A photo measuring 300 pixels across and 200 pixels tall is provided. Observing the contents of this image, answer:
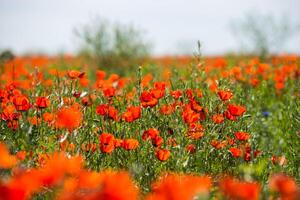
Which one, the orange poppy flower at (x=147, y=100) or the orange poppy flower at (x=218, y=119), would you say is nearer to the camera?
the orange poppy flower at (x=147, y=100)

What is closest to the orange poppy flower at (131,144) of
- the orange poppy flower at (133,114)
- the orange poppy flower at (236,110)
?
the orange poppy flower at (133,114)

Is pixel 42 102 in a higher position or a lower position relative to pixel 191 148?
higher

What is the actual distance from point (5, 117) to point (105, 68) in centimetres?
764

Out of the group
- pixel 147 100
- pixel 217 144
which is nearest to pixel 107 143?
pixel 147 100

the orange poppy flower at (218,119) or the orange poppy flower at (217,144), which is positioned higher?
the orange poppy flower at (218,119)

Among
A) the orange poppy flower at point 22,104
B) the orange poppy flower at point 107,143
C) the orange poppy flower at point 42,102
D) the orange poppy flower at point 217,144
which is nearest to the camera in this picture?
the orange poppy flower at point 107,143

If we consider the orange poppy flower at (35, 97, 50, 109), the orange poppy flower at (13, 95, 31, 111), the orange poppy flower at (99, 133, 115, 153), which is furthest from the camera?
the orange poppy flower at (35, 97, 50, 109)

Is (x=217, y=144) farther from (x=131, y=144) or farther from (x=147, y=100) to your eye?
(x=131, y=144)

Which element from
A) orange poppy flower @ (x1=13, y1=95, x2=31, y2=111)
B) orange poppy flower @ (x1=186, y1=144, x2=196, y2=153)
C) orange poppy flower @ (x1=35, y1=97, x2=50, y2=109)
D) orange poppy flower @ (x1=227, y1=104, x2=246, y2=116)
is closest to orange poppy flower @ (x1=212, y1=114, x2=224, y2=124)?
orange poppy flower @ (x1=227, y1=104, x2=246, y2=116)

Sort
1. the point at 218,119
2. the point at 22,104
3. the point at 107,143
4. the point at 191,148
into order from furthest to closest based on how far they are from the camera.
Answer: the point at 218,119 < the point at 191,148 < the point at 22,104 < the point at 107,143

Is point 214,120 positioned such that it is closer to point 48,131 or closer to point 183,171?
point 183,171

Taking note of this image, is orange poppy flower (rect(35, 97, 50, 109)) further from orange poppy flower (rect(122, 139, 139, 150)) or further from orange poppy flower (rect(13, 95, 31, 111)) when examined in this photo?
orange poppy flower (rect(122, 139, 139, 150))

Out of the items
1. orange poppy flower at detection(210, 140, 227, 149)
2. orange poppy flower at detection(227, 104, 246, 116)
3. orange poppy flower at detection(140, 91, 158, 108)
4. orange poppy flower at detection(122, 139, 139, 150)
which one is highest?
orange poppy flower at detection(140, 91, 158, 108)

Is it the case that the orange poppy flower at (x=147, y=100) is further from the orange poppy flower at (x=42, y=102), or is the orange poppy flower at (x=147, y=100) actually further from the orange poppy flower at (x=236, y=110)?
the orange poppy flower at (x=42, y=102)
